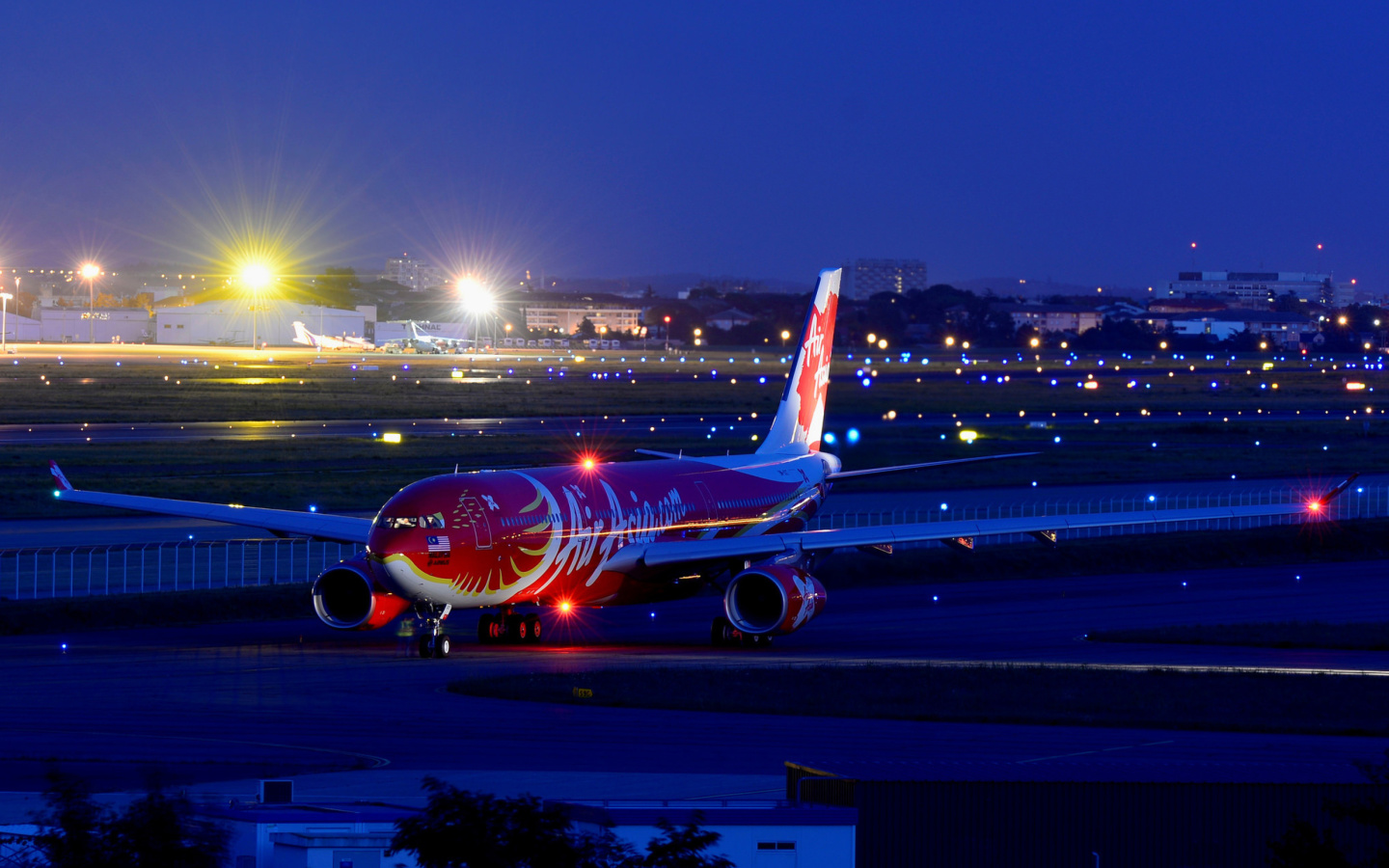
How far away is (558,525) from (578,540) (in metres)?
0.85

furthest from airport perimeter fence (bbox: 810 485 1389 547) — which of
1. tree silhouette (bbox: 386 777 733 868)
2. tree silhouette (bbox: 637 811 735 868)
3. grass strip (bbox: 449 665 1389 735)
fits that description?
tree silhouette (bbox: 386 777 733 868)

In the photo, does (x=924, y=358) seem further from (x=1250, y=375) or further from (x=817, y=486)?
(x=817, y=486)

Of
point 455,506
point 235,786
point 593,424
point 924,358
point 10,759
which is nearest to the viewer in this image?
point 235,786

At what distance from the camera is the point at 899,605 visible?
4684 centimetres

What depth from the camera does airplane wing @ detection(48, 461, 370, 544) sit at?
3794cm

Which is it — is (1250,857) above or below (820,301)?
below

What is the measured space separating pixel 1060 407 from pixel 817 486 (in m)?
66.9

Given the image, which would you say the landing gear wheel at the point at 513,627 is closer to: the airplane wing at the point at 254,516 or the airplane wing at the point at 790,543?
the airplane wing at the point at 790,543

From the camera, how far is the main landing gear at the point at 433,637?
1404 inches

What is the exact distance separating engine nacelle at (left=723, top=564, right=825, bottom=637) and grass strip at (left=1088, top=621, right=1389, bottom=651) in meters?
8.22

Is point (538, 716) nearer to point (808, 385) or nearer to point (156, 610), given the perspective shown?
point (156, 610)

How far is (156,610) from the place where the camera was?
4084cm

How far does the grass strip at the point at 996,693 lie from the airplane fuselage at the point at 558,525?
2892 millimetres

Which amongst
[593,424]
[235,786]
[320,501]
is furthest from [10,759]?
[593,424]
